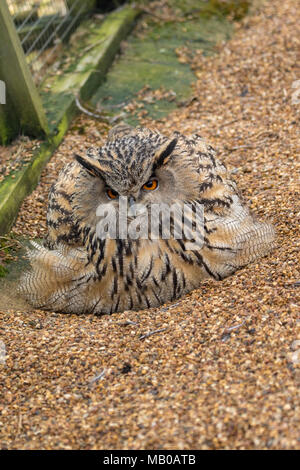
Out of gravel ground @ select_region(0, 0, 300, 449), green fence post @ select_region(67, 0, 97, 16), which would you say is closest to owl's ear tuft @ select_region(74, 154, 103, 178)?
gravel ground @ select_region(0, 0, 300, 449)

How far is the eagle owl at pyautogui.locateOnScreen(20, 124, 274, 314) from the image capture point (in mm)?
3078

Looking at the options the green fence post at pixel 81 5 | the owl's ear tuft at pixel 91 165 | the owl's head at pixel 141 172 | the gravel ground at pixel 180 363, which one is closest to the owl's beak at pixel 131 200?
the owl's head at pixel 141 172

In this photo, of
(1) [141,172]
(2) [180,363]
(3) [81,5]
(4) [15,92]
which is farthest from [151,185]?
(3) [81,5]

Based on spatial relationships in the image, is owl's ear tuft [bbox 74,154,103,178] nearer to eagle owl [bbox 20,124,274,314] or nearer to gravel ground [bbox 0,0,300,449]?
eagle owl [bbox 20,124,274,314]

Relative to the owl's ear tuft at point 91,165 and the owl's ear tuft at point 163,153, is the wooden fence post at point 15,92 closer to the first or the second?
the owl's ear tuft at point 91,165

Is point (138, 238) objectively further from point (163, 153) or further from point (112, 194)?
point (163, 153)

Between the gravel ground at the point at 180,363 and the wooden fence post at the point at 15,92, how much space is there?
0.65 meters

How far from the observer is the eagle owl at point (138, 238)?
3.08 meters

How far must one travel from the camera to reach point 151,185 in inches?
122

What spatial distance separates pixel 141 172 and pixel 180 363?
3.38 ft

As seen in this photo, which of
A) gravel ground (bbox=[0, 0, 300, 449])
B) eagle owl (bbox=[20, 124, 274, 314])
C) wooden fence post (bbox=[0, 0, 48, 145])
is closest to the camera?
gravel ground (bbox=[0, 0, 300, 449])

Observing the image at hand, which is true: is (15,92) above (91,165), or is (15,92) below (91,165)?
below
